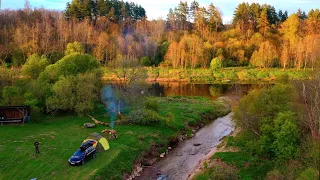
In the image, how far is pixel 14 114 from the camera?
40281mm

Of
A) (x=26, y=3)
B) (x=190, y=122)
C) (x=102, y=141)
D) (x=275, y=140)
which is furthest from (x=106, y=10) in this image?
(x=275, y=140)

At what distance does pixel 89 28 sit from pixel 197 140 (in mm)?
75979

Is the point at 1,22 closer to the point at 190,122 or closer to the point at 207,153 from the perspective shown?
the point at 190,122

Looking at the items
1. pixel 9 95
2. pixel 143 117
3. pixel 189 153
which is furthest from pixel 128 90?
pixel 9 95

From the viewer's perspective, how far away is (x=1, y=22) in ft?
345

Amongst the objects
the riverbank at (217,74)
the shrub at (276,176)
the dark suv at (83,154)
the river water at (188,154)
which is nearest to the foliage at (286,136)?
the shrub at (276,176)

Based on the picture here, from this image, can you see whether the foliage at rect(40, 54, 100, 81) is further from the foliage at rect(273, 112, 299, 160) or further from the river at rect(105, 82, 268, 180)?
the foliage at rect(273, 112, 299, 160)

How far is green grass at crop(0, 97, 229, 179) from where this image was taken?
26969 mm

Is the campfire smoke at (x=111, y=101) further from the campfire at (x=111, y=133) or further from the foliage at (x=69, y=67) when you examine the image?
the campfire at (x=111, y=133)

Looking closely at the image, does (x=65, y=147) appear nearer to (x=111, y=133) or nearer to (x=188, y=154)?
(x=111, y=133)

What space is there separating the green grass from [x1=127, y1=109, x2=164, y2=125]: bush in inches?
37.3

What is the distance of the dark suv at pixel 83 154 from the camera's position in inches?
1098

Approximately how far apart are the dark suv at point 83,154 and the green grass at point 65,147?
1.65 ft

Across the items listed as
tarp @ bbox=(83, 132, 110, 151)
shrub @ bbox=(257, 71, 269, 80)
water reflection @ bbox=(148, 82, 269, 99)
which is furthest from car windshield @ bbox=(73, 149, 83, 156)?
shrub @ bbox=(257, 71, 269, 80)
